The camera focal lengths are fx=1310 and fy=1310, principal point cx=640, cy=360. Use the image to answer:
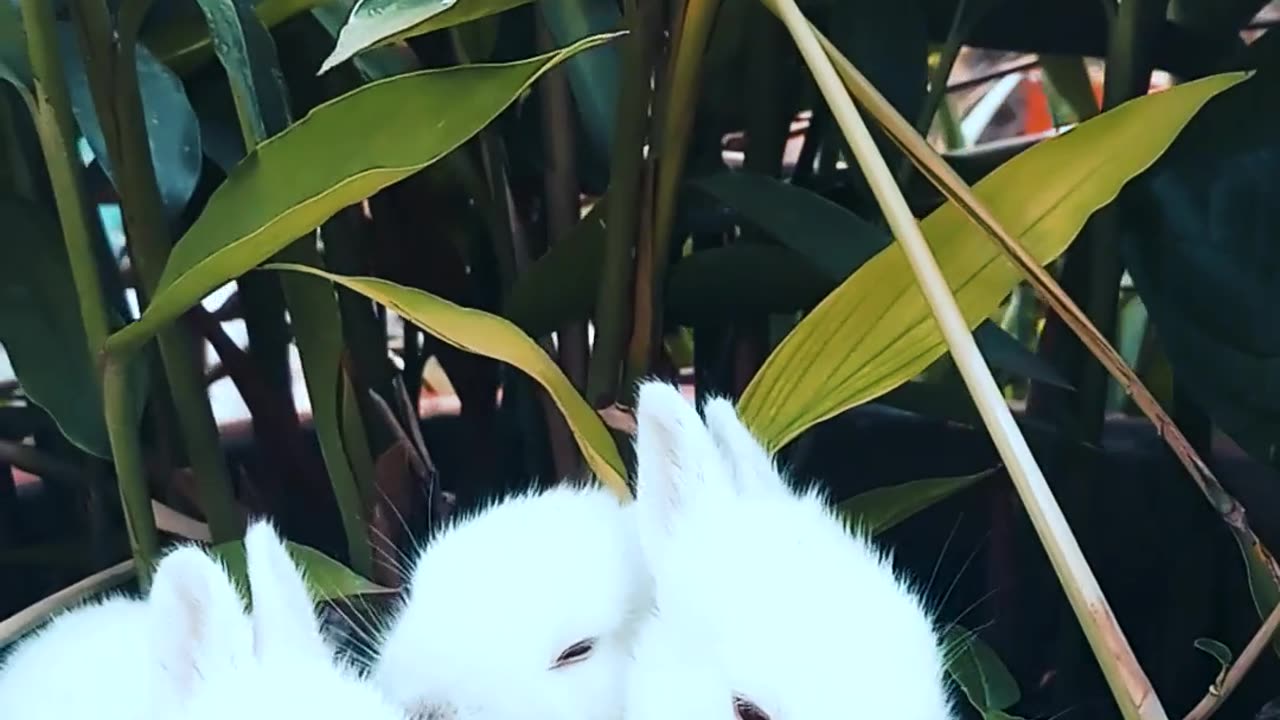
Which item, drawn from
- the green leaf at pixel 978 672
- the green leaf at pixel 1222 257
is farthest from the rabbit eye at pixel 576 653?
the green leaf at pixel 1222 257

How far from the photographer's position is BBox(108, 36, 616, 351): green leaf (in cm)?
28

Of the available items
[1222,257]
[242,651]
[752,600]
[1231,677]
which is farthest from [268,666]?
[1222,257]

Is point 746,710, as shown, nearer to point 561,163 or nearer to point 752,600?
point 752,600

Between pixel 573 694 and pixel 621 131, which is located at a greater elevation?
pixel 621 131

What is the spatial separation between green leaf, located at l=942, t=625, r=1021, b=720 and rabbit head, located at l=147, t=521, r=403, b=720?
18 centimetres

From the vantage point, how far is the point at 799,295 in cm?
47

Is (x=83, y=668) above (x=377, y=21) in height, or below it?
below

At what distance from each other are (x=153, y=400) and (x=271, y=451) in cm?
8

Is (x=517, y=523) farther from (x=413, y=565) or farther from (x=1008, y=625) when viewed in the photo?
(x=1008, y=625)

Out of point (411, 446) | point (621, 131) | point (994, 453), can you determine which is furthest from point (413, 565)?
point (994, 453)

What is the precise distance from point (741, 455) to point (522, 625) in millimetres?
77

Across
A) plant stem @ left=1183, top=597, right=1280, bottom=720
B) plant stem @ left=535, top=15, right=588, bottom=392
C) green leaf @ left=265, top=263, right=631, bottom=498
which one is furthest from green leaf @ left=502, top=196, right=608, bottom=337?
plant stem @ left=1183, top=597, right=1280, bottom=720

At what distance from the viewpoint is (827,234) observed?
0.42 m

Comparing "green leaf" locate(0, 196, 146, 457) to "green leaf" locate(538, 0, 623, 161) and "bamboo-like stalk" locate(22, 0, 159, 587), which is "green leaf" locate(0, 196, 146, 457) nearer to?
"bamboo-like stalk" locate(22, 0, 159, 587)
